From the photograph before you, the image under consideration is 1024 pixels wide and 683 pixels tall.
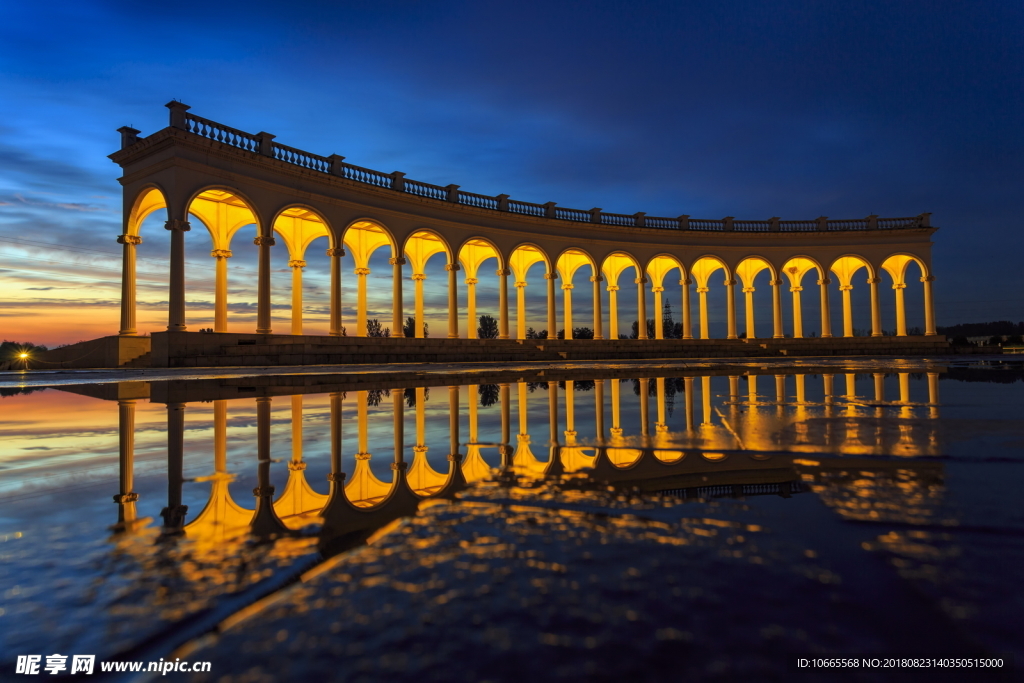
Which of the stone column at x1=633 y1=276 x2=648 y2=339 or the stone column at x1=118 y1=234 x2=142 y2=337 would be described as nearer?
the stone column at x1=118 y1=234 x2=142 y2=337

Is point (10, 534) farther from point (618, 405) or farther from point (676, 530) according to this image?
point (618, 405)

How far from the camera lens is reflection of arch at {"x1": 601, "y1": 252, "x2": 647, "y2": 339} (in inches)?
1518

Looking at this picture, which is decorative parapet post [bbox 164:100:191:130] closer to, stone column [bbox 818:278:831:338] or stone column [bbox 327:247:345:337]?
stone column [bbox 327:247:345:337]

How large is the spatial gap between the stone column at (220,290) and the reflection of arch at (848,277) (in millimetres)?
40130

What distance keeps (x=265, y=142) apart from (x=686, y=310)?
94.2 feet

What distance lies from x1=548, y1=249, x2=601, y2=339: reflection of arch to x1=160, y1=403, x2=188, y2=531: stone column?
101 feet

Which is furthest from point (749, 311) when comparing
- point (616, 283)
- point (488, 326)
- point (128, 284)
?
point (488, 326)

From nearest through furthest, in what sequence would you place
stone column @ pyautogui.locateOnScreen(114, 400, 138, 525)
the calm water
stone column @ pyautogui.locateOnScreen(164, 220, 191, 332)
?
1. the calm water
2. stone column @ pyautogui.locateOnScreen(114, 400, 138, 525)
3. stone column @ pyautogui.locateOnScreen(164, 220, 191, 332)

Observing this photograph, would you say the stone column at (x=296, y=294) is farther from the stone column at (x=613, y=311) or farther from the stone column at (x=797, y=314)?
the stone column at (x=797, y=314)

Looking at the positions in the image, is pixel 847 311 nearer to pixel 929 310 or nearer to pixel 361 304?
pixel 929 310

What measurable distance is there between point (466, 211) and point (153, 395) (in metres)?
25.2

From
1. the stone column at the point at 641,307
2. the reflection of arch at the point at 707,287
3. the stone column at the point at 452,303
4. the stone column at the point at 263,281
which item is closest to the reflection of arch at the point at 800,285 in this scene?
the reflection of arch at the point at 707,287

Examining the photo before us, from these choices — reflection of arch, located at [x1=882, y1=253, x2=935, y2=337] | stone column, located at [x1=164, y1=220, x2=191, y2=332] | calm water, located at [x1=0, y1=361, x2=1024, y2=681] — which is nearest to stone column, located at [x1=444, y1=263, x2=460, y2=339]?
stone column, located at [x1=164, y1=220, x2=191, y2=332]

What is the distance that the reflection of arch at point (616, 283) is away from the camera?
38.6 meters
